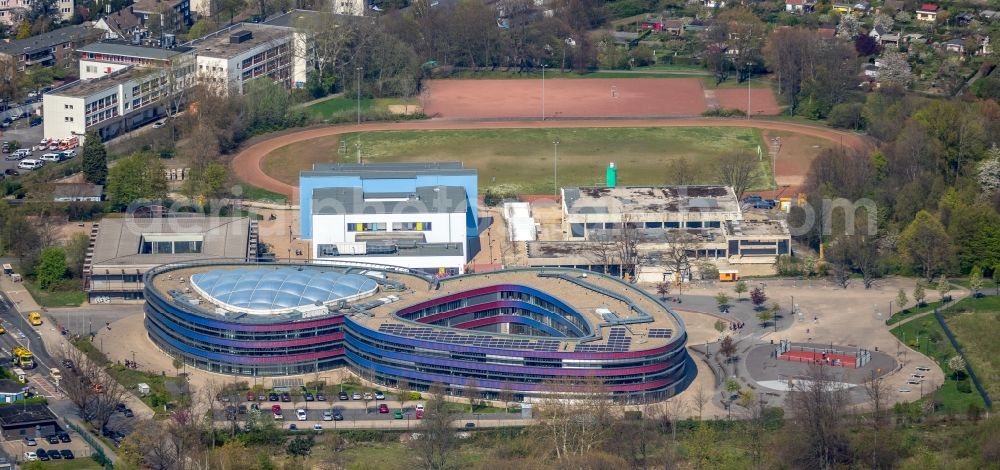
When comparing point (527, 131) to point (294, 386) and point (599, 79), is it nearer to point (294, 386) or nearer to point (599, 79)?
point (599, 79)

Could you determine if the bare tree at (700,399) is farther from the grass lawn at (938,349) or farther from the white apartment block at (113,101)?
the white apartment block at (113,101)

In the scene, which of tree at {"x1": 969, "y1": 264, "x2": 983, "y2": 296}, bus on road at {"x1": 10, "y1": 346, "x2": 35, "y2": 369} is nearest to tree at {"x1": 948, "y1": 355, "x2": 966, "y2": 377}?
tree at {"x1": 969, "y1": 264, "x2": 983, "y2": 296}

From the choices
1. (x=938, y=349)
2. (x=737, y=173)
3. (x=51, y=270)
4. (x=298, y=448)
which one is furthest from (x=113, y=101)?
(x=938, y=349)

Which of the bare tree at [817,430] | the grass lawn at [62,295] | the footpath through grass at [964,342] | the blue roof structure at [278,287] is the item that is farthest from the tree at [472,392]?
the grass lawn at [62,295]

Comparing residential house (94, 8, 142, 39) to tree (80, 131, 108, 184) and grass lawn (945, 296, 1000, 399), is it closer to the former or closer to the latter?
tree (80, 131, 108, 184)

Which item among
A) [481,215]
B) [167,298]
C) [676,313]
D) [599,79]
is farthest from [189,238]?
[599,79]

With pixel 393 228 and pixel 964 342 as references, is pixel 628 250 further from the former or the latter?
pixel 964 342

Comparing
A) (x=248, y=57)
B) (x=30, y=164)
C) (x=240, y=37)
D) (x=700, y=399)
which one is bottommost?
(x=700, y=399)
